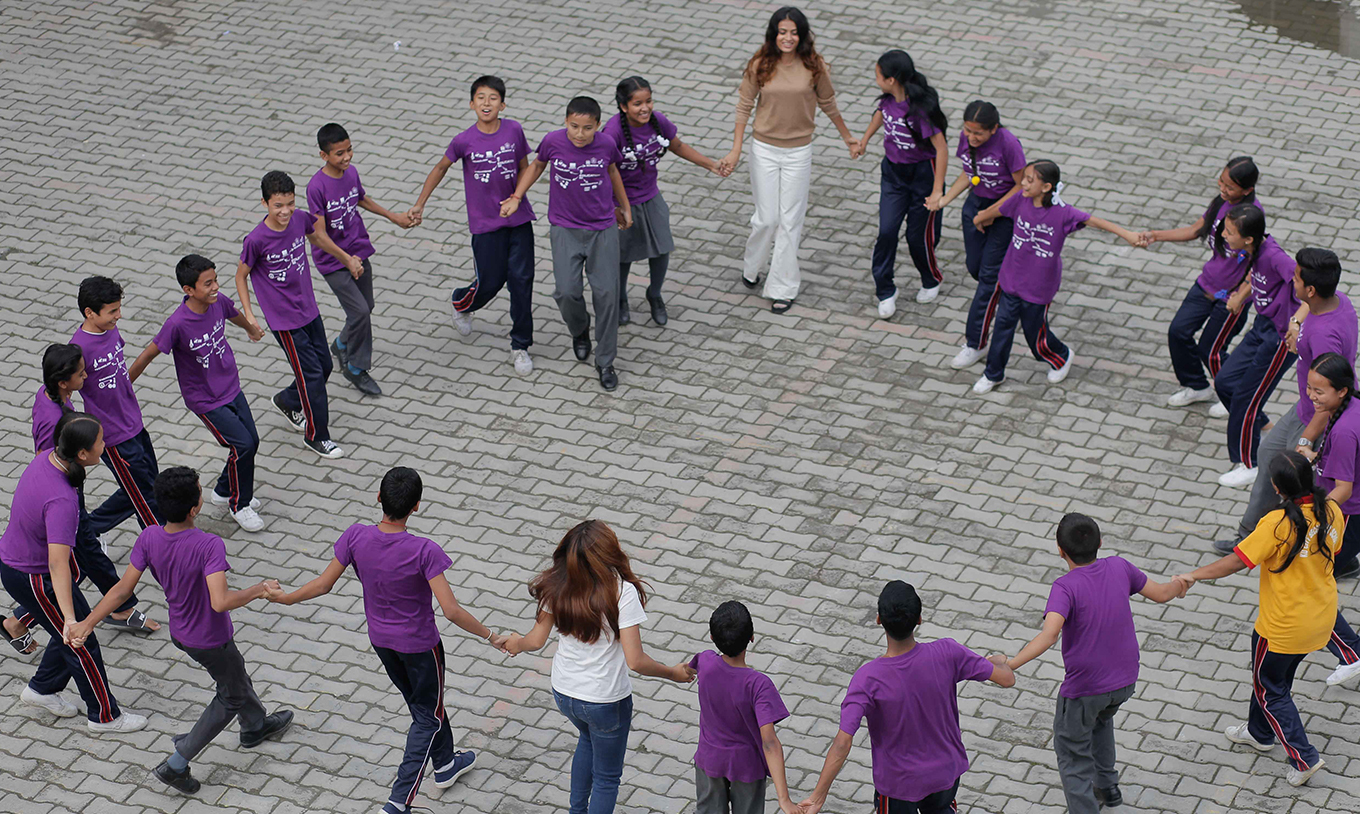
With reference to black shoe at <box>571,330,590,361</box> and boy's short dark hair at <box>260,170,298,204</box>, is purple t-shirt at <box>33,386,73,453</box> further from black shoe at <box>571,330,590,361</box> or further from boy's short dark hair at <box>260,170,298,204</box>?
black shoe at <box>571,330,590,361</box>

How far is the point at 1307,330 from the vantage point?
28.2ft

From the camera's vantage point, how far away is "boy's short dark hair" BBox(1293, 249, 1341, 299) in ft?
27.7

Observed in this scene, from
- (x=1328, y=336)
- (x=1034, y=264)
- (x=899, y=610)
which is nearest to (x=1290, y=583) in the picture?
(x=1328, y=336)

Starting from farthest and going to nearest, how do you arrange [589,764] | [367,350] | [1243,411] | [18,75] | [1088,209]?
1. [18,75]
2. [1088,209]
3. [367,350]
4. [1243,411]
5. [589,764]

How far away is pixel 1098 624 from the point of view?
6.66 metres

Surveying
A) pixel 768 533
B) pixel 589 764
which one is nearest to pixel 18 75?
pixel 768 533

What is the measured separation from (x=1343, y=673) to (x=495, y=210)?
580cm

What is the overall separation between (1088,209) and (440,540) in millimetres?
6018

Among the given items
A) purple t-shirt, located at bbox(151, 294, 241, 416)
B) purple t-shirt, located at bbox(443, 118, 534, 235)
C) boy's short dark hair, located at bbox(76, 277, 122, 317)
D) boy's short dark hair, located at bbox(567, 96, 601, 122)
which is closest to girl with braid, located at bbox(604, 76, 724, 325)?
boy's short dark hair, located at bbox(567, 96, 601, 122)

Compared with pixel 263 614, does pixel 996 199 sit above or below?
above

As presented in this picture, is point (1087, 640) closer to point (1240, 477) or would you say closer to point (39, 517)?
point (1240, 477)

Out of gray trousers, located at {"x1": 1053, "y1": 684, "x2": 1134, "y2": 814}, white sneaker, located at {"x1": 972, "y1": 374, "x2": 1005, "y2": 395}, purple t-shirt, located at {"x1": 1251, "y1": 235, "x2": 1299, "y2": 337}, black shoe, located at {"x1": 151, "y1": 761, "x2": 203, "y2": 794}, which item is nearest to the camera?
gray trousers, located at {"x1": 1053, "y1": 684, "x2": 1134, "y2": 814}

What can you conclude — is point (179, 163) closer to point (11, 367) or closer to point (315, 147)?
point (315, 147)

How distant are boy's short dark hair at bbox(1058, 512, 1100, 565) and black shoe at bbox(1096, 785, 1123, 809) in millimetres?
1254
